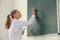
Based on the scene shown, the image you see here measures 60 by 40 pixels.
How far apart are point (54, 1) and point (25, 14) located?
0.89 metres

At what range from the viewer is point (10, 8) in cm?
353

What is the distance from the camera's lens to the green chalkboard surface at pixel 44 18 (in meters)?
2.17

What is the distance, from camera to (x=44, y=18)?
2330mm

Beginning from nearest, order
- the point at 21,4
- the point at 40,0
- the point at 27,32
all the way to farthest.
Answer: the point at 40,0, the point at 27,32, the point at 21,4

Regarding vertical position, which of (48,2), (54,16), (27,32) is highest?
(48,2)

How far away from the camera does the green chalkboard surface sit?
7.12 ft

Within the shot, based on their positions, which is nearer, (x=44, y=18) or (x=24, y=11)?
(x=44, y=18)

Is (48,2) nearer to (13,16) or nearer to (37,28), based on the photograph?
(37,28)

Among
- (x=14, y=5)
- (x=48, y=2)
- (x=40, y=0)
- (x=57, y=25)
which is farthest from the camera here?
(x=14, y=5)

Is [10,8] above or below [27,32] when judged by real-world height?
above

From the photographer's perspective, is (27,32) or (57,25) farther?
(27,32)

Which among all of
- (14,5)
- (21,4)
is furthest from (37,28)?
(14,5)

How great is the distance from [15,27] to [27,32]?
1.41 ft

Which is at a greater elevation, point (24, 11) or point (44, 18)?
point (24, 11)
